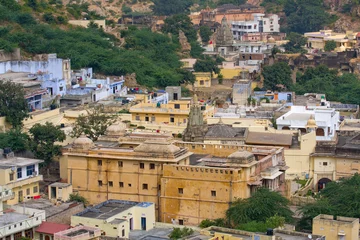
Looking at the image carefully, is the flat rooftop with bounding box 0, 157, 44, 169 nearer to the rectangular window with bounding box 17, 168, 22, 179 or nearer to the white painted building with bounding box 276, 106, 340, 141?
the rectangular window with bounding box 17, 168, 22, 179

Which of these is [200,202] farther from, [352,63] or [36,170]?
[352,63]

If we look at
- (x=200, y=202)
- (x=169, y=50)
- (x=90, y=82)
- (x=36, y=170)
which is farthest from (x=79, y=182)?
(x=169, y=50)

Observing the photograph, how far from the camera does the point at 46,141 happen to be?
144 ft

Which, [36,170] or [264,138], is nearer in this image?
[36,170]

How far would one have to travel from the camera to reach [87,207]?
38.8 metres

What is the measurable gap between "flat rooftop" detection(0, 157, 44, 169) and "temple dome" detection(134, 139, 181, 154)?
415 cm

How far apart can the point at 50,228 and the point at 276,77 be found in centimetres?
3512

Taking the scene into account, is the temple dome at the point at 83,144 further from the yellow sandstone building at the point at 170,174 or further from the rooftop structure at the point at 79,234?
the rooftop structure at the point at 79,234

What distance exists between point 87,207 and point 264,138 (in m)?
10.8

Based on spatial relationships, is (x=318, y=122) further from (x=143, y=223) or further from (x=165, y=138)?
(x=143, y=223)

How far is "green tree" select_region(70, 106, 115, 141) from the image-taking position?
45969 mm

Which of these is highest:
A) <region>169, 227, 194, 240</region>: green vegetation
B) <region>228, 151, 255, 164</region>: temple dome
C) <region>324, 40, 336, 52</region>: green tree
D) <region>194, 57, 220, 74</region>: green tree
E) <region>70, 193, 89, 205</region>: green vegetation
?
<region>324, 40, 336, 52</region>: green tree

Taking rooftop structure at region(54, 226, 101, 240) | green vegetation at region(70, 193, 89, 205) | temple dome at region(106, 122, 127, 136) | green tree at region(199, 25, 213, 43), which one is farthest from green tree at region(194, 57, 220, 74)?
rooftop structure at region(54, 226, 101, 240)

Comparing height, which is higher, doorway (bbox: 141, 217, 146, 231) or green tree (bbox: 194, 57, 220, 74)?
green tree (bbox: 194, 57, 220, 74)
